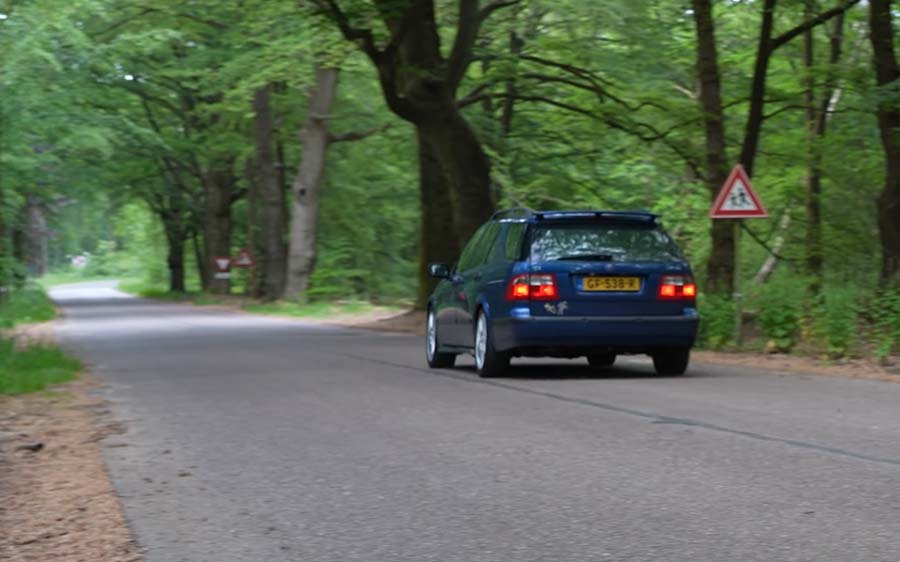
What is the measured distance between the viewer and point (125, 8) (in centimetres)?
3897

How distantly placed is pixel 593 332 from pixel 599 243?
0.94 meters

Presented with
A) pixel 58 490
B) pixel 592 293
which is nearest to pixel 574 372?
pixel 592 293

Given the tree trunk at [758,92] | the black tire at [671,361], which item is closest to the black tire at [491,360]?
the black tire at [671,361]

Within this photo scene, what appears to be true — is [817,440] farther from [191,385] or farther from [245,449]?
[191,385]

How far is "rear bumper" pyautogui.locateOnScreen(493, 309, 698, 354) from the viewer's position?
13766 mm

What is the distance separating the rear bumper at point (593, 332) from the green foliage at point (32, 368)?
4.92 metres

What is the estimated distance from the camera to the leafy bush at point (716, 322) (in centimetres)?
1883

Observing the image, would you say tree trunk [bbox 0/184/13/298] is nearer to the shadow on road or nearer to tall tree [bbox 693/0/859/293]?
the shadow on road

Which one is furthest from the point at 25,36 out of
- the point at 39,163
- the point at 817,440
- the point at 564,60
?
the point at 817,440

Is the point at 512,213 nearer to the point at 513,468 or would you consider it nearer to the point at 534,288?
the point at 534,288

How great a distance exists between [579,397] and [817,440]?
11.2 feet

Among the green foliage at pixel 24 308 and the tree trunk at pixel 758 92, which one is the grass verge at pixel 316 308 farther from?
the tree trunk at pixel 758 92

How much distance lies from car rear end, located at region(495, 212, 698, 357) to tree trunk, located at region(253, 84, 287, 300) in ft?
96.1

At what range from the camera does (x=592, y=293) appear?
45.4 ft
